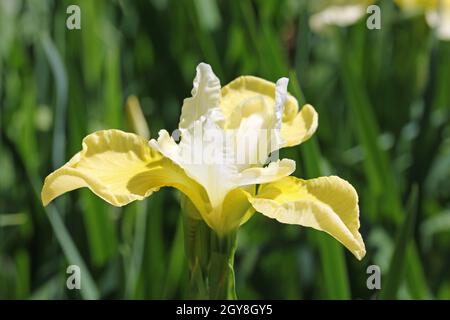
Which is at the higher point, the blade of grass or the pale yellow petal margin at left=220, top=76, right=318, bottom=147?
the pale yellow petal margin at left=220, top=76, right=318, bottom=147

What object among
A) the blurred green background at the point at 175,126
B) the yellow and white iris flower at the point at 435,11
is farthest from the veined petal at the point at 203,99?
the yellow and white iris flower at the point at 435,11

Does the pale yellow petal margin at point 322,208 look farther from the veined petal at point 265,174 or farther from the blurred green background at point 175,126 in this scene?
the blurred green background at point 175,126

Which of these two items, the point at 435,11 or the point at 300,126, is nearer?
the point at 300,126

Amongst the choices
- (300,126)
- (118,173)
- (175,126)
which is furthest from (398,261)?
(175,126)

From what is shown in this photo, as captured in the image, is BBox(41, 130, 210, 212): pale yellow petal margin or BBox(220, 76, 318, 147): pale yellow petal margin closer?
BBox(41, 130, 210, 212): pale yellow petal margin

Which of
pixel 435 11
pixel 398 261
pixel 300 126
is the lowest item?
pixel 398 261

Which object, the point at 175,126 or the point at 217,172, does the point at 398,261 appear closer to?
the point at 217,172

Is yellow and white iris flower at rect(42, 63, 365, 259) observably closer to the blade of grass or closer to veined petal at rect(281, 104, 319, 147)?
veined petal at rect(281, 104, 319, 147)

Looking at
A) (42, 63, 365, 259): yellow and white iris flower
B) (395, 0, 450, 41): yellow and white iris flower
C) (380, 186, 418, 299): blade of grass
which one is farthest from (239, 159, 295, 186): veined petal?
(395, 0, 450, 41): yellow and white iris flower
